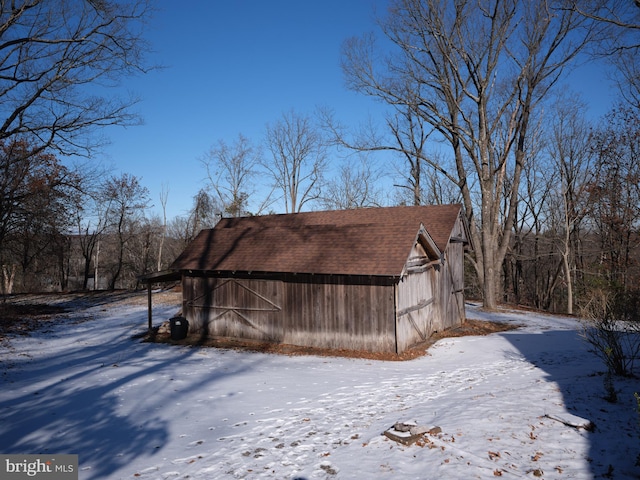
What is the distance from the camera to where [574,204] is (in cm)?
3222

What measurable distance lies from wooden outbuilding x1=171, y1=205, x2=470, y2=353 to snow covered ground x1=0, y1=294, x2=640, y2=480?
144 centimetres

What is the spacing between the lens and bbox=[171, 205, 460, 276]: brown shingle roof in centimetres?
1449

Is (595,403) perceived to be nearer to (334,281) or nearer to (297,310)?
(334,281)

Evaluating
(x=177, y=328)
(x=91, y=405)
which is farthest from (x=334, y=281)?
(x=91, y=405)

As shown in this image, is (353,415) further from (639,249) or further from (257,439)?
(639,249)

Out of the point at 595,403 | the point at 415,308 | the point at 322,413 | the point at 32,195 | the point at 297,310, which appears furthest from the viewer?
the point at 32,195

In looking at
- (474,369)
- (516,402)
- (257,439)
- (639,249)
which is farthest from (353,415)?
(639,249)

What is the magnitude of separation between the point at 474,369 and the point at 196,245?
13406mm

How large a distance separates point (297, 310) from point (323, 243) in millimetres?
2789

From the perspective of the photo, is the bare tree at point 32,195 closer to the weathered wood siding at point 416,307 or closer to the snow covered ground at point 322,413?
the snow covered ground at point 322,413

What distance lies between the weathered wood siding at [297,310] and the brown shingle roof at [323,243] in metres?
0.55

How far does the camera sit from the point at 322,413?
334 inches

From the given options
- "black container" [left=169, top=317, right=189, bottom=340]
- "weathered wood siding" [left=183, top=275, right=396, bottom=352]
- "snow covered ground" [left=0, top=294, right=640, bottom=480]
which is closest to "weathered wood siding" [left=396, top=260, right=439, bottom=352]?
"weathered wood siding" [left=183, top=275, right=396, bottom=352]

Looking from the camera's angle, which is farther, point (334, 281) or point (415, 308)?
point (415, 308)
